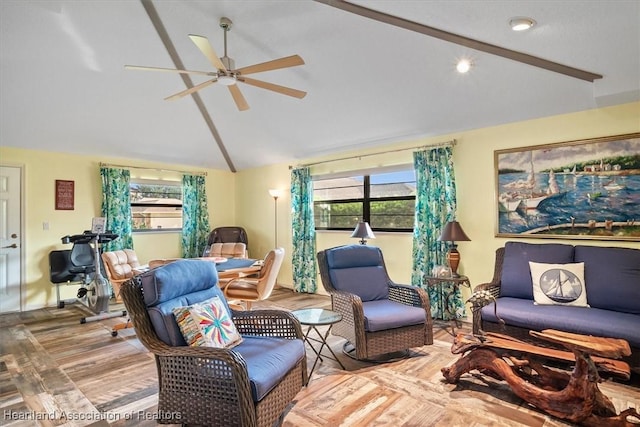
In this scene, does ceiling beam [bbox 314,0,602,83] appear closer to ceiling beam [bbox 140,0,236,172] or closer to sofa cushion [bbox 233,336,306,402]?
ceiling beam [bbox 140,0,236,172]

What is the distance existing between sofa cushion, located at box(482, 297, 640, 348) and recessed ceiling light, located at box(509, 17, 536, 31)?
2222 millimetres

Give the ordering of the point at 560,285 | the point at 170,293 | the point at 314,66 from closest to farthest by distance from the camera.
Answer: the point at 170,293, the point at 560,285, the point at 314,66

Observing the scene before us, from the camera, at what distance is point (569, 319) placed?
277cm

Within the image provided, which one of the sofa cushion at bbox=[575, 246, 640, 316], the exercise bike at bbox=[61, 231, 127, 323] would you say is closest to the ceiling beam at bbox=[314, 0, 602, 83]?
the sofa cushion at bbox=[575, 246, 640, 316]

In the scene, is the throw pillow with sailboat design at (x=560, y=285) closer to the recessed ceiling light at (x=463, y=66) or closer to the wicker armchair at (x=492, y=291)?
the wicker armchair at (x=492, y=291)

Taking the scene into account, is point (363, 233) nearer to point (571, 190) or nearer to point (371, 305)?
point (371, 305)

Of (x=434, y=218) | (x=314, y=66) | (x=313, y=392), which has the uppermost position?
(x=314, y=66)

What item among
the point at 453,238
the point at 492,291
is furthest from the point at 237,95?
the point at 492,291

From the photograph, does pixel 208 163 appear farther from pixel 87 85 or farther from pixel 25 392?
pixel 25 392

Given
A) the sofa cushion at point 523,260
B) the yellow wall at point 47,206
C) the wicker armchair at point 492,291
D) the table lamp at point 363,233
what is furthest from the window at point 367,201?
the yellow wall at point 47,206

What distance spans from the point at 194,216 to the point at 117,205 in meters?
1.34

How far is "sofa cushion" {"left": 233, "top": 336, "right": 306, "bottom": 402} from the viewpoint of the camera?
1.85 metres

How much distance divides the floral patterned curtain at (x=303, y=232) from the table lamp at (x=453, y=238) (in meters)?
2.36

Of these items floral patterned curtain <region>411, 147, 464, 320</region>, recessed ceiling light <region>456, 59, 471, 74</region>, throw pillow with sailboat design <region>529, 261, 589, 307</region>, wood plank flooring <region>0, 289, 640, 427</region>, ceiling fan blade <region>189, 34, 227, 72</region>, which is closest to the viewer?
wood plank flooring <region>0, 289, 640, 427</region>
